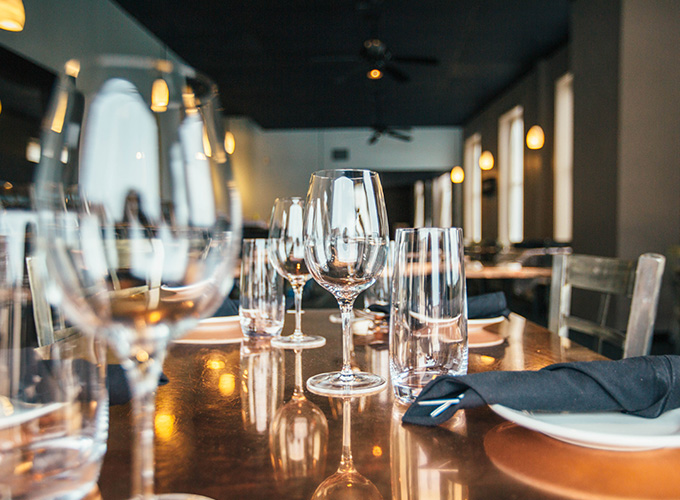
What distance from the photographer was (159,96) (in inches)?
11.5

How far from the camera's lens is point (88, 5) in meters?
5.04

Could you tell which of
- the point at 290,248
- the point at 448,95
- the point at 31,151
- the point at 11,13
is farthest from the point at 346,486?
the point at 448,95

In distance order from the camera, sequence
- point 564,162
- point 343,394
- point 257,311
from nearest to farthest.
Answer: point 343,394 < point 257,311 < point 564,162

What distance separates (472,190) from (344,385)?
1213 centimetres

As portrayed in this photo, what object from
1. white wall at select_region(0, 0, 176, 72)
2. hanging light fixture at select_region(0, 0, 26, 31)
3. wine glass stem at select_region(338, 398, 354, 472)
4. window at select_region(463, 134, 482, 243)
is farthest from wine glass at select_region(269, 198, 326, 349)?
window at select_region(463, 134, 482, 243)

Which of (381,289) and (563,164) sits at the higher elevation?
(563,164)

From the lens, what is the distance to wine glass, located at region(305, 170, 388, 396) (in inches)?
26.4

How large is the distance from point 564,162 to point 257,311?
7.70 m

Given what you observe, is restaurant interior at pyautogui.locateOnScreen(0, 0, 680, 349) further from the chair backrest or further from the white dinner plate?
the chair backrest

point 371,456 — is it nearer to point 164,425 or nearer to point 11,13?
point 164,425

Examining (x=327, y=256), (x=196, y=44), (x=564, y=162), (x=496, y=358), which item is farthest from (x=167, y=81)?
(x=564, y=162)

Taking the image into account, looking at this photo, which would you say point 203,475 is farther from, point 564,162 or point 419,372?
point 564,162

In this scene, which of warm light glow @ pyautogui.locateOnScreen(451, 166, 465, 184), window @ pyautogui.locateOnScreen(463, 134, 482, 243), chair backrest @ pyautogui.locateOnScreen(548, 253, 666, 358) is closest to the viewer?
chair backrest @ pyautogui.locateOnScreen(548, 253, 666, 358)

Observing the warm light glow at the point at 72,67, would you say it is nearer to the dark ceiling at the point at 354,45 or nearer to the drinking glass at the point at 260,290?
the drinking glass at the point at 260,290
